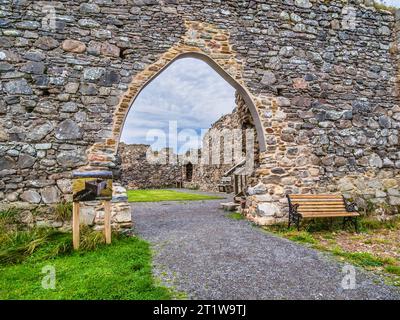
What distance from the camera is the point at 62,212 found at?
503 cm

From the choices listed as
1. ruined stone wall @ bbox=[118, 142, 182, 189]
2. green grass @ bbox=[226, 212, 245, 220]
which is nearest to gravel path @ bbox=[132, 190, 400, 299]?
green grass @ bbox=[226, 212, 245, 220]

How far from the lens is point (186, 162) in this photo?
67.8ft

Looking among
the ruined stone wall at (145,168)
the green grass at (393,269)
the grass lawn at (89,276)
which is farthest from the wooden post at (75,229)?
the ruined stone wall at (145,168)

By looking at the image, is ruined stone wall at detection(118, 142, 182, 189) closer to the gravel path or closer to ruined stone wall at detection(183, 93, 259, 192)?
ruined stone wall at detection(183, 93, 259, 192)

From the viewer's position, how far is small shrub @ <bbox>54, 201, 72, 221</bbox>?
504cm

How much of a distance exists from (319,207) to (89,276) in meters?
4.77

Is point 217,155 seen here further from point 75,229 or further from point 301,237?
point 75,229

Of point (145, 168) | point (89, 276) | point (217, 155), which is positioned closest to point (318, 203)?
point (89, 276)

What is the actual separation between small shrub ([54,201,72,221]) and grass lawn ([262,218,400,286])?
3984mm

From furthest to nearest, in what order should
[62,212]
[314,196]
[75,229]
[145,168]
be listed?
[145,168]
[314,196]
[62,212]
[75,229]

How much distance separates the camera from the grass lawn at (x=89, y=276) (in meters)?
2.80

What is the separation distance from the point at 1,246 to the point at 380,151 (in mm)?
8448

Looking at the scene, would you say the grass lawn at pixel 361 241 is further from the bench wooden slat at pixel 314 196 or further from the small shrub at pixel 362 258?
the bench wooden slat at pixel 314 196
